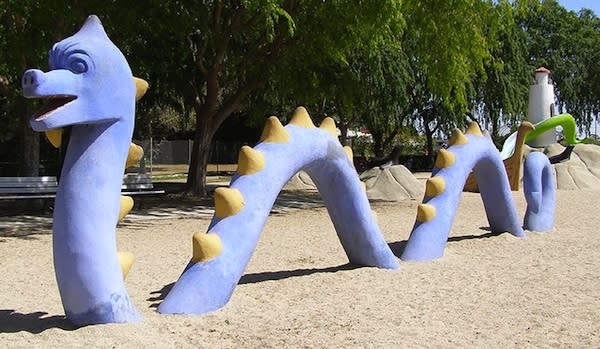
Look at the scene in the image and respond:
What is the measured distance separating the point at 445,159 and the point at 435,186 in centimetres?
48

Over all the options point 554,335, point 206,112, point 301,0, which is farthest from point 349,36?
point 554,335

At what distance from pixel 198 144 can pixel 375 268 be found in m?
9.78

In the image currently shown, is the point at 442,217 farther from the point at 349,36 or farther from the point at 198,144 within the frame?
the point at 198,144

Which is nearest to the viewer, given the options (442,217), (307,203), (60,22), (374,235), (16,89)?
(374,235)

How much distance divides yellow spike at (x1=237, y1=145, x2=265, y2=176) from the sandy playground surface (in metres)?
1.11

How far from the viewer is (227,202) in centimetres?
555

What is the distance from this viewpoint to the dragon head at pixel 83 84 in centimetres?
429

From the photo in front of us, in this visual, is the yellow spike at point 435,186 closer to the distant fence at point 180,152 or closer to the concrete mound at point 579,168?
the concrete mound at point 579,168

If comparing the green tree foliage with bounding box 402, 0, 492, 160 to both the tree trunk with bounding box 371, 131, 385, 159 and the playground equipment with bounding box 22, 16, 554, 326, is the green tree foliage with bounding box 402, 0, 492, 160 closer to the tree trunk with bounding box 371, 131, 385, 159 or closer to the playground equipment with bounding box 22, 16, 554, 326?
the playground equipment with bounding box 22, 16, 554, 326

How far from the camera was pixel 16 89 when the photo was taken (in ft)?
44.5

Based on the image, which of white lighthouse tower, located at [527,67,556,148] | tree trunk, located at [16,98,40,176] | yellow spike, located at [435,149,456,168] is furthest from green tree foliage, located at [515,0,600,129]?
yellow spike, located at [435,149,456,168]

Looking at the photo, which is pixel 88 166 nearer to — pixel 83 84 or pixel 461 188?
pixel 83 84

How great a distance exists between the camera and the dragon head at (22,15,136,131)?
4.29 metres

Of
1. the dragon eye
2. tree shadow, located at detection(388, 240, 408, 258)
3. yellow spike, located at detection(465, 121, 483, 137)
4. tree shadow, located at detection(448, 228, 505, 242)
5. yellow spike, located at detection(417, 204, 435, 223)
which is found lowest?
tree shadow, located at detection(388, 240, 408, 258)
